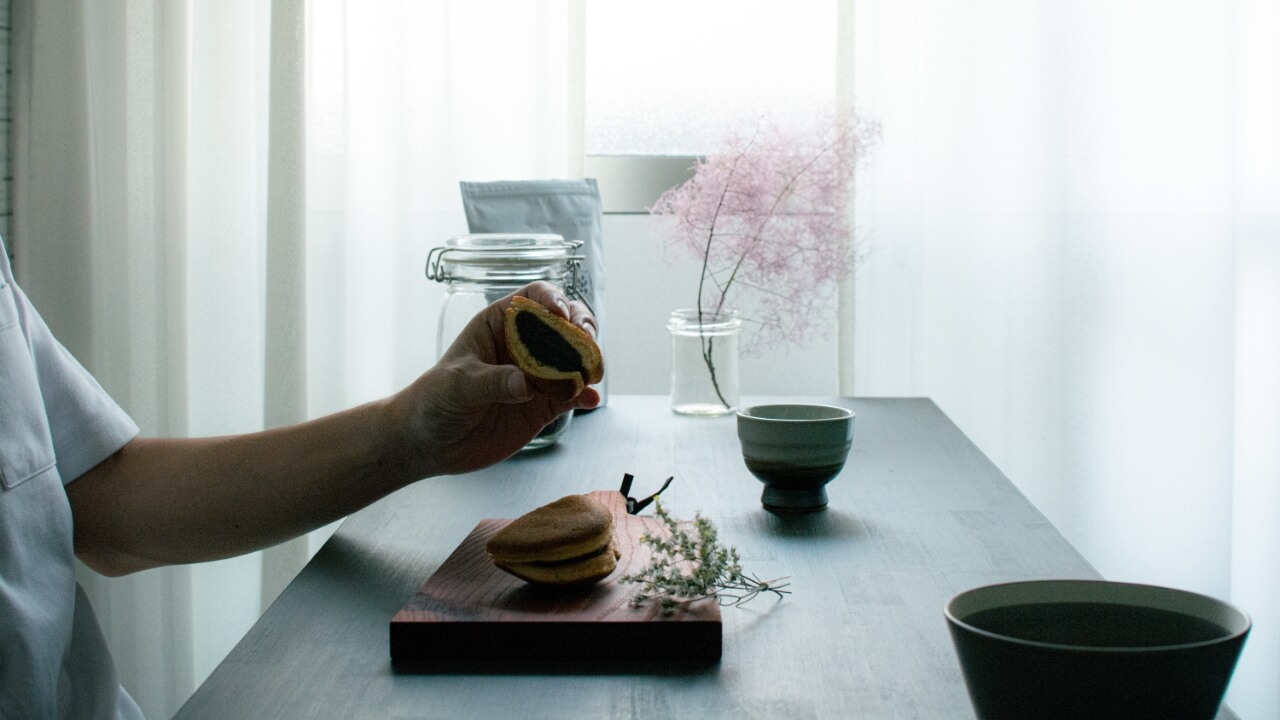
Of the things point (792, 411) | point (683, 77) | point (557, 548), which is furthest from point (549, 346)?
point (683, 77)

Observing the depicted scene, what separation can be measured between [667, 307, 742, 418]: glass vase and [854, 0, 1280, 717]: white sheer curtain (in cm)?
67

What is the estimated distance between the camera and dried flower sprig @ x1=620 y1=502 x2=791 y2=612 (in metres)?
0.83

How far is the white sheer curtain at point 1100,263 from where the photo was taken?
2.18 meters

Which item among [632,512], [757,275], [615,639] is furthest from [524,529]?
[757,275]

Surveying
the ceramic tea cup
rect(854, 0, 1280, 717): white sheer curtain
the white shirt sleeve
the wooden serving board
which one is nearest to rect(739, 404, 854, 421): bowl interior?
the ceramic tea cup

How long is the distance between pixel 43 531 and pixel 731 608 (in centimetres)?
57

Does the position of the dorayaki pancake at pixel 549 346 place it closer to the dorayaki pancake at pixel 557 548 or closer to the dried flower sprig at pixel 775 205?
the dorayaki pancake at pixel 557 548

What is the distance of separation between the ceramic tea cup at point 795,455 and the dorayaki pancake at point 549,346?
0.71ft

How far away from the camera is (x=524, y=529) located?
0.86m

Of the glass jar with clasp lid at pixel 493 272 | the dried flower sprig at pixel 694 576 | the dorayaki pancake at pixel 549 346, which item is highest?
the glass jar with clasp lid at pixel 493 272

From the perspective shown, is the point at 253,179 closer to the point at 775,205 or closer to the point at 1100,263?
the point at 775,205

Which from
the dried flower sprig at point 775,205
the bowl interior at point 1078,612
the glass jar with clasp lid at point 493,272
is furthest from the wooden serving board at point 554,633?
the dried flower sprig at point 775,205

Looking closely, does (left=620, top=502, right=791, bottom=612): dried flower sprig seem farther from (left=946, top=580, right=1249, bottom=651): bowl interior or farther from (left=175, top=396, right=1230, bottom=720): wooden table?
(left=946, top=580, right=1249, bottom=651): bowl interior

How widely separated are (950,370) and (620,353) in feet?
2.23
